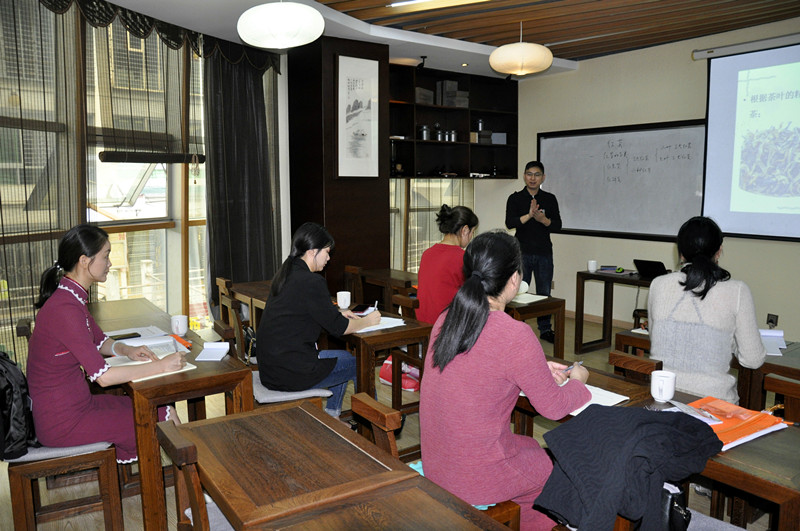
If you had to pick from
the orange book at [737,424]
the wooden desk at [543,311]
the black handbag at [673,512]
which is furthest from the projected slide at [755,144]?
the black handbag at [673,512]

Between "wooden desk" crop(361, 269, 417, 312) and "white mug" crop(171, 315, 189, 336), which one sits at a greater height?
"white mug" crop(171, 315, 189, 336)

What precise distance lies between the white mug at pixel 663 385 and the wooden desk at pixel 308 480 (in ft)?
3.09

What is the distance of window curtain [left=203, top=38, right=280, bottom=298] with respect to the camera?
194 inches

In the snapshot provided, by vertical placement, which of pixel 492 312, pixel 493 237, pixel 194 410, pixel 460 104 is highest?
pixel 460 104

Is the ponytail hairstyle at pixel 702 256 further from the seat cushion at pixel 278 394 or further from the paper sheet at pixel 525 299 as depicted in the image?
the seat cushion at pixel 278 394

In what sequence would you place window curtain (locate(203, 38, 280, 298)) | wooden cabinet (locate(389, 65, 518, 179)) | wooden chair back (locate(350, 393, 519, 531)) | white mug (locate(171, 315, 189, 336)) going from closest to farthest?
wooden chair back (locate(350, 393, 519, 531)) → white mug (locate(171, 315, 189, 336)) → window curtain (locate(203, 38, 280, 298)) → wooden cabinet (locate(389, 65, 518, 179))

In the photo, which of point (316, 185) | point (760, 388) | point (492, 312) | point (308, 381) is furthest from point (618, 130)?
point (492, 312)

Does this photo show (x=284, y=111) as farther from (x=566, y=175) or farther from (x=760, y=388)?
(x=760, y=388)

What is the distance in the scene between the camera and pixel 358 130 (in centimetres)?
518

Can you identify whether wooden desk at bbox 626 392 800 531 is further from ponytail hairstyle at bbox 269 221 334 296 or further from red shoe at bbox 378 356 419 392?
red shoe at bbox 378 356 419 392

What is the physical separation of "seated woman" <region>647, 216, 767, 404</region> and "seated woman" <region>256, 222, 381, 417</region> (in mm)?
1412

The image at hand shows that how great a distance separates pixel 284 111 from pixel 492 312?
4246 millimetres

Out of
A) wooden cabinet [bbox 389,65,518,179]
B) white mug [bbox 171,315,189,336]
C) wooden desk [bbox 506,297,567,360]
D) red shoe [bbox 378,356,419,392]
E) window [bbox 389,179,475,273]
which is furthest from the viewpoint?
window [bbox 389,179,475,273]

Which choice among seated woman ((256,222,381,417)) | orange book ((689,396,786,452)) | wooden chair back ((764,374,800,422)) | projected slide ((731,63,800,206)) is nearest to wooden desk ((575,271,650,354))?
projected slide ((731,63,800,206))
